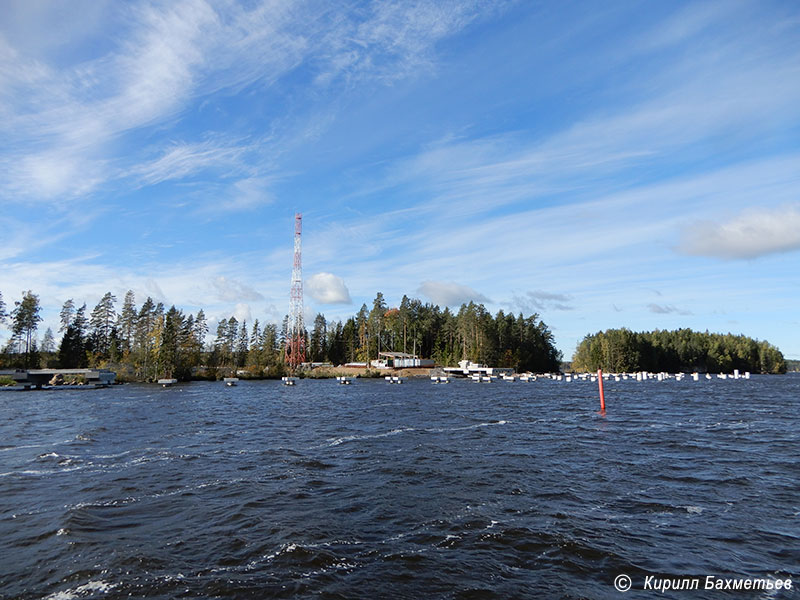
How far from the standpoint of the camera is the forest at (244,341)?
121 metres

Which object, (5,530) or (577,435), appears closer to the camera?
(5,530)

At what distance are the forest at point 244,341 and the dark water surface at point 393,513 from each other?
99.6 meters

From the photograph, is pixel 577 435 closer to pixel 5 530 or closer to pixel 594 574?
pixel 594 574

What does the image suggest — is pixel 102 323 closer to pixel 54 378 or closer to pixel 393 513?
pixel 54 378

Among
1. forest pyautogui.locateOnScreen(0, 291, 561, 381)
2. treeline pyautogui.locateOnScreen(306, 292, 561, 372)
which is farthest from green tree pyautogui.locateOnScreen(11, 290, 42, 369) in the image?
treeline pyautogui.locateOnScreen(306, 292, 561, 372)

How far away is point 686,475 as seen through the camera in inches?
835

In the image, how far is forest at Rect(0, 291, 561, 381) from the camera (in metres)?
121

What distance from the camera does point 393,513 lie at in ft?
52.9

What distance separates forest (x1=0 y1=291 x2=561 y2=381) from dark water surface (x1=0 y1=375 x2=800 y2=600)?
327ft

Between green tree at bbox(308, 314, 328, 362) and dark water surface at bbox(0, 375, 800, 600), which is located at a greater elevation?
green tree at bbox(308, 314, 328, 362)

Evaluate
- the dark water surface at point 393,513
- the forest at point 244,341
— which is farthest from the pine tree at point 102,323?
the dark water surface at point 393,513

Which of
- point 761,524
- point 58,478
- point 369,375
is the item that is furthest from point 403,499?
point 369,375

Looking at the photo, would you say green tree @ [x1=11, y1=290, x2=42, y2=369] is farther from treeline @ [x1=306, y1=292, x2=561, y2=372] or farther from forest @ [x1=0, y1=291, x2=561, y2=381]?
treeline @ [x1=306, y1=292, x2=561, y2=372]

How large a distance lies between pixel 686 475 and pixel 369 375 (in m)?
125
